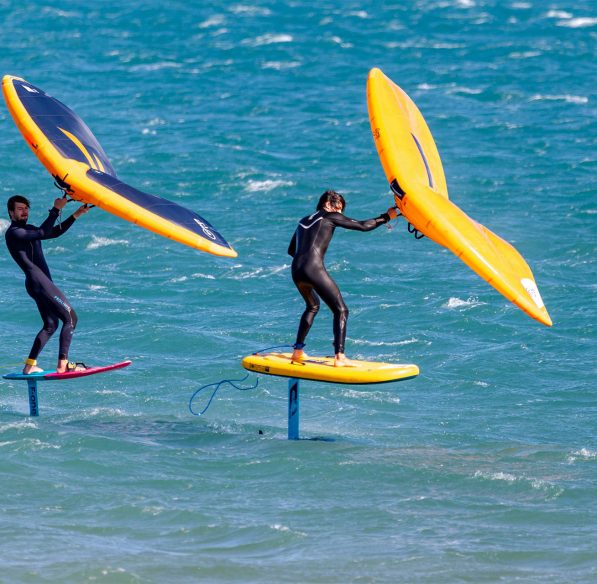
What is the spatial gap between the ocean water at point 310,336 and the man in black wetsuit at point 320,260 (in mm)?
1434

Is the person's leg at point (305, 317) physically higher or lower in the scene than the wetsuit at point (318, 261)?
lower

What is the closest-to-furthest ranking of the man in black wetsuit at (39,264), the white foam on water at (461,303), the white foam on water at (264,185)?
the man in black wetsuit at (39,264) → the white foam on water at (461,303) → the white foam on water at (264,185)

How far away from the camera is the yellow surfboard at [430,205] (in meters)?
12.6

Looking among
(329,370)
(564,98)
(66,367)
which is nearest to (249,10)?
(564,98)

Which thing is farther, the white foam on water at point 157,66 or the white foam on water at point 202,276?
the white foam on water at point 157,66

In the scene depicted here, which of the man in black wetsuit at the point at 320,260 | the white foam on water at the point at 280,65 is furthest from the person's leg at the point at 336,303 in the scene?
the white foam on water at the point at 280,65

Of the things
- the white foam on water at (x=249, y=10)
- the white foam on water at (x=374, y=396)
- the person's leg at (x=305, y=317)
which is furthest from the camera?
the white foam on water at (x=249, y=10)

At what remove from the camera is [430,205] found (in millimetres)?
13391

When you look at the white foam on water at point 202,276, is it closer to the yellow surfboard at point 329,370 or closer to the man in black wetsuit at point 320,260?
the yellow surfboard at point 329,370

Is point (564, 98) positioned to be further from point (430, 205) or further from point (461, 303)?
point (430, 205)

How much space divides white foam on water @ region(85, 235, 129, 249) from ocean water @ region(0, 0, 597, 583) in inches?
2.6

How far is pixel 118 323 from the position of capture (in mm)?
21203

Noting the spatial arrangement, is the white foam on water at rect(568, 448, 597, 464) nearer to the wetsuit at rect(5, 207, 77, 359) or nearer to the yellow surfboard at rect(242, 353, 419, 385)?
the yellow surfboard at rect(242, 353, 419, 385)

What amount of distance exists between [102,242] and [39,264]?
11537 millimetres
